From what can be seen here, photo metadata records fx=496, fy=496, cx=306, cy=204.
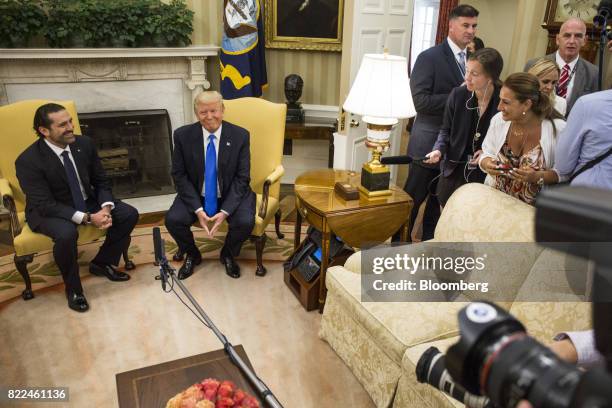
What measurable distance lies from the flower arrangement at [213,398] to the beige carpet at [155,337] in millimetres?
736

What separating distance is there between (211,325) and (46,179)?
5.76 feet

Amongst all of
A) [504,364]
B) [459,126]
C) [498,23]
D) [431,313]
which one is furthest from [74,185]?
[498,23]

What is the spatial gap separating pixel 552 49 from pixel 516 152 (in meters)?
Answer: 2.55

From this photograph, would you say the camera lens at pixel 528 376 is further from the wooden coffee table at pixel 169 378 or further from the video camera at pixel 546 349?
the wooden coffee table at pixel 169 378

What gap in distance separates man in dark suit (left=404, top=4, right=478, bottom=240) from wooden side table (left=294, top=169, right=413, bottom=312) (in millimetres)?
479

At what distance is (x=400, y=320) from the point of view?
208cm

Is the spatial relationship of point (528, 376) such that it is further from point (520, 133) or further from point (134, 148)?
point (134, 148)

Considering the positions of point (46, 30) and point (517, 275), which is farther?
point (46, 30)

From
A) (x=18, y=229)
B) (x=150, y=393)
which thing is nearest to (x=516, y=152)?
(x=150, y=393)

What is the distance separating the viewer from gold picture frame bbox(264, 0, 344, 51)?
4.32 m

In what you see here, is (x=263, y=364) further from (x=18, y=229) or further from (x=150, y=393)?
(x=18, y=229)

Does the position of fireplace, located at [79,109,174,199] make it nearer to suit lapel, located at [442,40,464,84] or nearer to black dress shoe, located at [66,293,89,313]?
black dress shoe, located at [66,293,89,313]

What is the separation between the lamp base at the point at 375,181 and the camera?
276cm

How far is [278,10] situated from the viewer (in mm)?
4328
